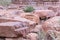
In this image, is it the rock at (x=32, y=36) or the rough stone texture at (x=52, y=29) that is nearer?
the rough stone texture at (x=52, y=29)

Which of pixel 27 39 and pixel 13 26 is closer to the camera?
pixel 13 26

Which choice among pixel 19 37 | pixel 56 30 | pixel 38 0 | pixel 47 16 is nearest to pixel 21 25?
pixel 19 37

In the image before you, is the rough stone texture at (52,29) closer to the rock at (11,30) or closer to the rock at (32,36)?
the rock at (32,36)

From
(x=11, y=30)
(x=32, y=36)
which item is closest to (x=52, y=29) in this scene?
(x=32, y=36)

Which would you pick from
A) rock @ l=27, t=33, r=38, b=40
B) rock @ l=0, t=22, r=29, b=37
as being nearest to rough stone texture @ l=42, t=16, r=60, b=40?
rock @ l=27, t=33, r=38, b=40

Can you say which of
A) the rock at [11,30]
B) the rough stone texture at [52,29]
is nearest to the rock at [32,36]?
the rough stone texture at [52,29]

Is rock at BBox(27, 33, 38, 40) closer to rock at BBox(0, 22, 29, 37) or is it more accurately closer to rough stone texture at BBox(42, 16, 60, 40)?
rough stone texture at BBox(42, 16, 60, 40)

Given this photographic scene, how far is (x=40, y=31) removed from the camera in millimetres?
6043

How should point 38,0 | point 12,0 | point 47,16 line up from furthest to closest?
point 12,0, point 38,0, point 47,16

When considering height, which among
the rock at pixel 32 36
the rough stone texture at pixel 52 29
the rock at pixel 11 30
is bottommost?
the rock at pixel 32 36

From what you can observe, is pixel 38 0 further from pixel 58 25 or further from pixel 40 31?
pixel 58 25

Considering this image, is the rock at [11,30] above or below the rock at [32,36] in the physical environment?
above

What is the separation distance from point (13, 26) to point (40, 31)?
4.59 feet

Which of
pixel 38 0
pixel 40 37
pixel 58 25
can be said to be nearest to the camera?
pixel 58 25
